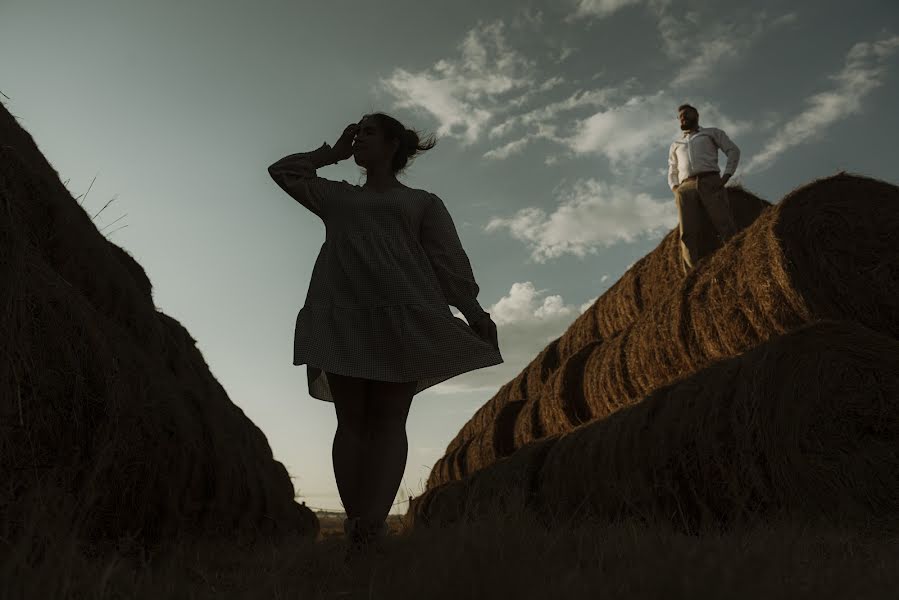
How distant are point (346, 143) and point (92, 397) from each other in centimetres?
134

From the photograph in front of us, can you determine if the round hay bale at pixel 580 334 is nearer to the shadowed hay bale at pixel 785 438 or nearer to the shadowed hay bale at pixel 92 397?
the shadowed hay bale at pixel 785 438

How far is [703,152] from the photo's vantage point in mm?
6496

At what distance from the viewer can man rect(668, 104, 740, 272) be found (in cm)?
637

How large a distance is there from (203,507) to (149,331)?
2.72 ft

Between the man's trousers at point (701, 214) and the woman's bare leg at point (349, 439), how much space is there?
453cm

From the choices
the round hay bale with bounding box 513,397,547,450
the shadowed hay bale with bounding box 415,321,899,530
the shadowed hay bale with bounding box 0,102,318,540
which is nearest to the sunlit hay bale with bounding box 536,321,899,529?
the shadowed hay bale with bounding box 415,321,899,530

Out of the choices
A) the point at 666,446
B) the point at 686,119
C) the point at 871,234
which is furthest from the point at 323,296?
the point at 686,119

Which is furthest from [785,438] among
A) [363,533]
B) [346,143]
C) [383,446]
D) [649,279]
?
[649,279]

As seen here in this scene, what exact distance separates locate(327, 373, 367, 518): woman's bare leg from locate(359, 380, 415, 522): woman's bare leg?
0.02 metres

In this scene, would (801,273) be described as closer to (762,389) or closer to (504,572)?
(762,389)

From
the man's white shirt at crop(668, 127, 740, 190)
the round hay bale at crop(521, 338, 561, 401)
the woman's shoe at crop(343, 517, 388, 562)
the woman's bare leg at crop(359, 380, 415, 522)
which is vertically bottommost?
the woman's shoe at crop(343, 517, 388, 562)

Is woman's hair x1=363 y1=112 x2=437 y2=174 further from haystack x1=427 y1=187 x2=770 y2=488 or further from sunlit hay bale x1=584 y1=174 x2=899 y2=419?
haystack x1=427 y1=187 x2=770 y2=488

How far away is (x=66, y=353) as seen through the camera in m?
2.08

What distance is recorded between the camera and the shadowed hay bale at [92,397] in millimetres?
1933
